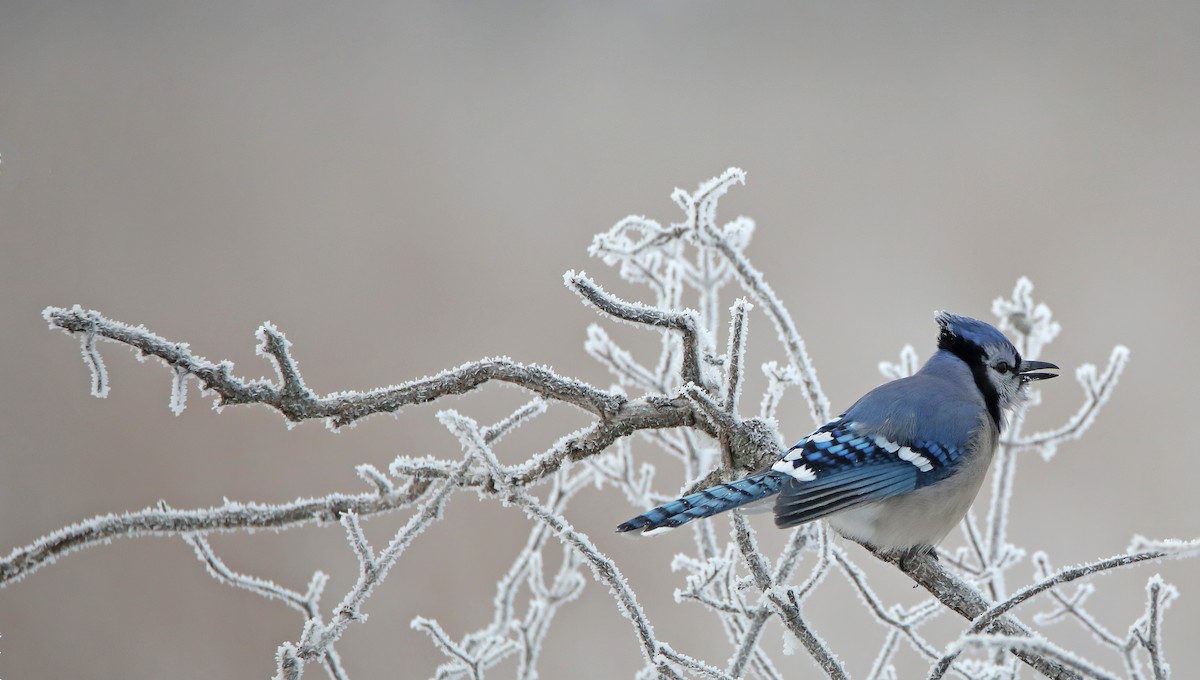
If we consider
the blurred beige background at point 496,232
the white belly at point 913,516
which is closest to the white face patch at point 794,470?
the white belly at point 913,516

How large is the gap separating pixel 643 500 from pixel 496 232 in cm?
183

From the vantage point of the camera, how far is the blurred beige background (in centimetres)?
220

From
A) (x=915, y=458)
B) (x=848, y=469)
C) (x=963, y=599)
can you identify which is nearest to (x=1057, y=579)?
(x=963, y=599)

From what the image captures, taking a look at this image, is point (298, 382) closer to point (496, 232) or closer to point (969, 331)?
point (969, 331)

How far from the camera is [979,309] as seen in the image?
109 inches

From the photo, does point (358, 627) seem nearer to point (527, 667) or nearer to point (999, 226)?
point (527, 667)

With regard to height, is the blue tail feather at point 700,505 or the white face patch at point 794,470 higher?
the white face patch at point 794,470

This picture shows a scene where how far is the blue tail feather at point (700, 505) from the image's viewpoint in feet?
3.13

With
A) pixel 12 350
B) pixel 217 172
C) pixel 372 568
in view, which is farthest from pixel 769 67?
pixel 372 568

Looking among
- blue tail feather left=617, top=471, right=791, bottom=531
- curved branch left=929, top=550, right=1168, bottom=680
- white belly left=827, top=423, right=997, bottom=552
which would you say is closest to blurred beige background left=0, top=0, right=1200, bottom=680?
white belly left=827, top=423, right=997, bottom=552

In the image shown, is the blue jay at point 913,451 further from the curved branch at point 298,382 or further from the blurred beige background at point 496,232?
the blurred beige background at point 496,232

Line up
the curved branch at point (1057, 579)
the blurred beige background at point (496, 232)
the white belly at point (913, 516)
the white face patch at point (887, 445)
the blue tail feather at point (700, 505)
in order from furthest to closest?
the blurred beige background at point (496, 232), the white face patch at point (887, 445), the white belly at point (913, 516), the blue tail feather at point (700, 505), the curved branch at point (1057, 579)

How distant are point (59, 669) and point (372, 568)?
144cm

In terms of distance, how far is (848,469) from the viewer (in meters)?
1.27
